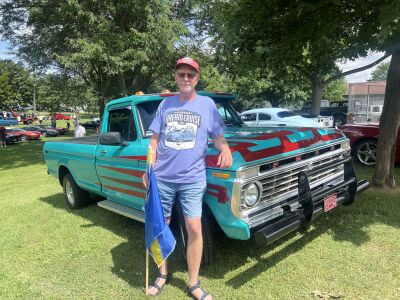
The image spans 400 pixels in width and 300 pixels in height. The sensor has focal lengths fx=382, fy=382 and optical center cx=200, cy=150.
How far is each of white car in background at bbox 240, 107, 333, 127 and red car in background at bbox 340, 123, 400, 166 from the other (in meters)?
6.40

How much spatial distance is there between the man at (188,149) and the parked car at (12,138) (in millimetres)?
29322

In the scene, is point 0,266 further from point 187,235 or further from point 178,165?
point 178,165

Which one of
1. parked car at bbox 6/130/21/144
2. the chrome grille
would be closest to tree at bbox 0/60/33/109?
parked car at bbox 6/130/21/144

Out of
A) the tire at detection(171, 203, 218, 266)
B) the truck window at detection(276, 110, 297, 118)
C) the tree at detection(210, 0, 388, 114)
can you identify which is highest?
the tree at detection(210, 0, 388, 114)

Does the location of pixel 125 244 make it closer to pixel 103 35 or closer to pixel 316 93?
pixel 103 35

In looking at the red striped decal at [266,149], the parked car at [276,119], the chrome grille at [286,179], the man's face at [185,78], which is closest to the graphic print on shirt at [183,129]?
the man's face at [185,78]

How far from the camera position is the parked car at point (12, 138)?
29391mm

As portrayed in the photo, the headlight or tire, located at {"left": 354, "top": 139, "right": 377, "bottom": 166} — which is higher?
the headlight

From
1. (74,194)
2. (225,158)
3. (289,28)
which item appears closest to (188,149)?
(225,158)

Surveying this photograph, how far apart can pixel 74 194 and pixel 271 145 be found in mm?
4266

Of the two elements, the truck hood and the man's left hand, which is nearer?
the man's left hand

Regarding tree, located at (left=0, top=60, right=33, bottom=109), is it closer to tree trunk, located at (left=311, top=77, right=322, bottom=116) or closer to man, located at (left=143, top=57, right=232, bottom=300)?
tree trunk, located at (left=311, top=77, right=322, bottom=116)

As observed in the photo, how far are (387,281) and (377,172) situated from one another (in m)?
3.41

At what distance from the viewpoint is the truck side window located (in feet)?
17.2
